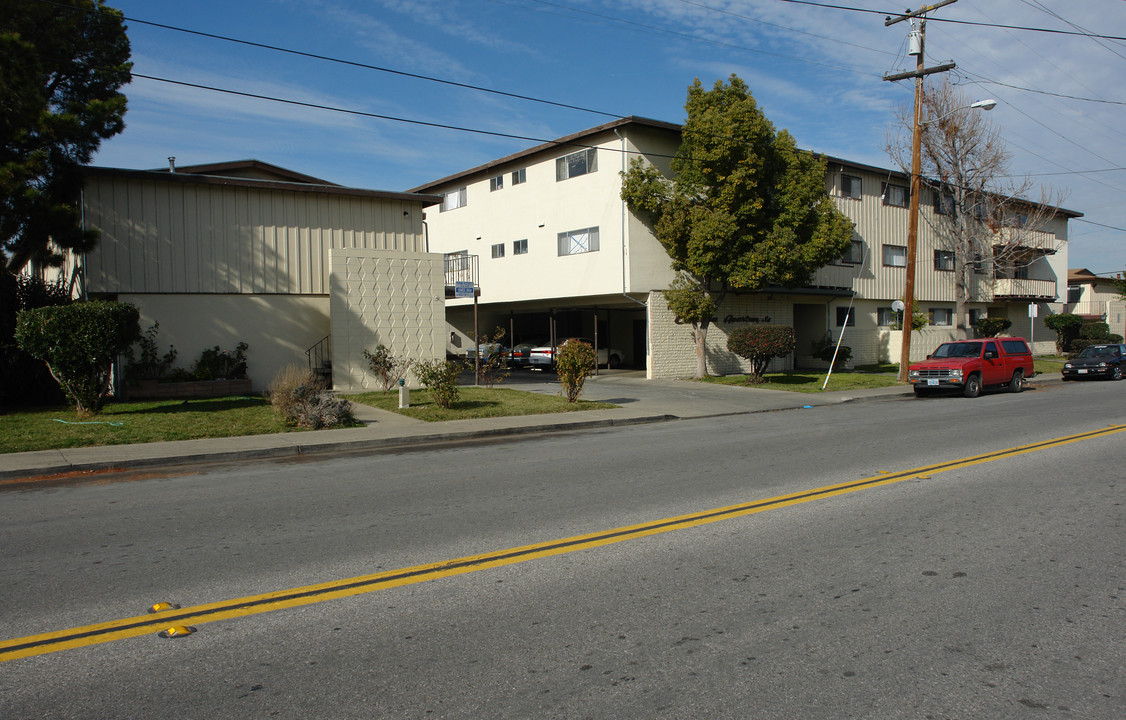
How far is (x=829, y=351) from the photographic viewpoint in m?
32.3

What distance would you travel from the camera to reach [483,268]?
33281mm

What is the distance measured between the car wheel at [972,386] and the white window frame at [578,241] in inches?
505

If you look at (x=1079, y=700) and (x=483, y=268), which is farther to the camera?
(x=483, y=268)

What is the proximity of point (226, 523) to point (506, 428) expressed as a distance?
7448 millimetres

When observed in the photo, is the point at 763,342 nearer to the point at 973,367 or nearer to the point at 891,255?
the point at 973,367

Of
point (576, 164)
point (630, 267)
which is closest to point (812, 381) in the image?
point (630, 267)

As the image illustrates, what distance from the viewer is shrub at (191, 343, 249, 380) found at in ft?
63.7

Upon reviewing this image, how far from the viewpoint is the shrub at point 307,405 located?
14227mm

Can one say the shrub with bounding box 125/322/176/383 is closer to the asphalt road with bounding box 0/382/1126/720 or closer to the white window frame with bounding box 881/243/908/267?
the asphalt road with bounding box 0/382/1126/720

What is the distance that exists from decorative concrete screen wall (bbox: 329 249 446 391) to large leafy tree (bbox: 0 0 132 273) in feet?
19.9

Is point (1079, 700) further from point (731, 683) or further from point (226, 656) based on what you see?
point (226, 656)

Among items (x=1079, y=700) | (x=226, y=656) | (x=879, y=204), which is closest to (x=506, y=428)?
(x=226, y=656)

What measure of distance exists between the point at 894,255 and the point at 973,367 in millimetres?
16617

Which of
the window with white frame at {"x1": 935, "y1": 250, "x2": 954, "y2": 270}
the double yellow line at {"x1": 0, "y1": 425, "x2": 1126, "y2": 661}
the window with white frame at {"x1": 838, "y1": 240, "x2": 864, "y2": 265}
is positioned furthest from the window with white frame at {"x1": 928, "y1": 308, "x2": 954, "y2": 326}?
the double yellow line at {"x1": 0, "y1": 425, "x2": 1126, "y2": 661}
